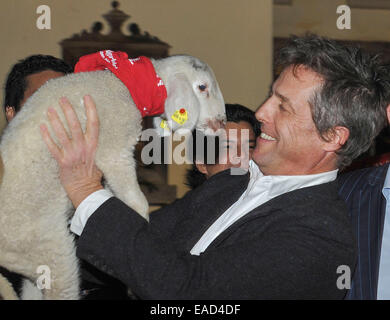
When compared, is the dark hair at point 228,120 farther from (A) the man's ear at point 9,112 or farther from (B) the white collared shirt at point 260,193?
(A) the man's ear at point 9,112

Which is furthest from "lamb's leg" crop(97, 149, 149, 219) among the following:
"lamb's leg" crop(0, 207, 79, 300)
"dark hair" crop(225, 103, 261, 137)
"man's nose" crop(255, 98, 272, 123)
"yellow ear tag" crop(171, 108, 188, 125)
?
"dark hair" crop(225, 103, 261, 137)

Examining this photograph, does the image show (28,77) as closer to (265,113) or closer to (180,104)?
(180,104)

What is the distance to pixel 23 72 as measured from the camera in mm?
2273

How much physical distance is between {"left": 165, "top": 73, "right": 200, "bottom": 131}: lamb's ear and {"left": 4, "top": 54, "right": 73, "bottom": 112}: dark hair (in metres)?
0.63

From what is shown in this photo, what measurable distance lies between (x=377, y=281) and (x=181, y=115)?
84 centimetres

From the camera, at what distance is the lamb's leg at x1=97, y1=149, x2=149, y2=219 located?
1.62 meters

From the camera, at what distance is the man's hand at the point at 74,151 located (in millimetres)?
1478

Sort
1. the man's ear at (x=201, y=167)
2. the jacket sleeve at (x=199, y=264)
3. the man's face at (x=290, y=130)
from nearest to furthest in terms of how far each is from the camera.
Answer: the jacket sleeve at (x=199, y=264) → the man's face at (x=290, y=130) → the man's ear at (x=201, y=167)

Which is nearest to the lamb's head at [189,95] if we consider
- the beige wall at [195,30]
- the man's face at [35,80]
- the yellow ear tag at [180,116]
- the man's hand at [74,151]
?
the yellow ear tag at [180,116]

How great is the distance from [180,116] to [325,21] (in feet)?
13.4

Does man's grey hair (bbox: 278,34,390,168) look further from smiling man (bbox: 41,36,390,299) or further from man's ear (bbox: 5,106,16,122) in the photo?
man's ear (bbox: 5,106,16,122)

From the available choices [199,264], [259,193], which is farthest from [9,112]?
[199,264]

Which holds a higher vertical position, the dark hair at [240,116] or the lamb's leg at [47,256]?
the dark hair at [240,116]

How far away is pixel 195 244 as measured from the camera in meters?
1.69
